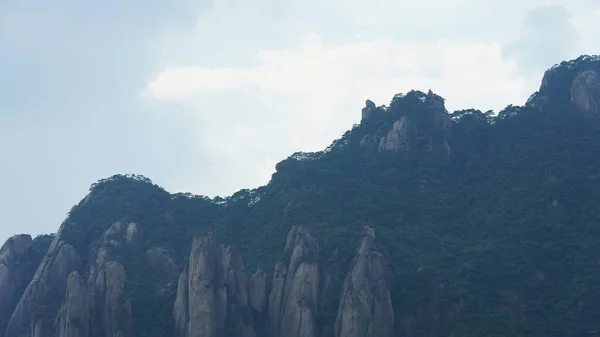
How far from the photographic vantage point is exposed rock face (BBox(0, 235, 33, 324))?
7494 cm

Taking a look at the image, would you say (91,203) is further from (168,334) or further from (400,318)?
(400,318)

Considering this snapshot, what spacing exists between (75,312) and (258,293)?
13095 mm

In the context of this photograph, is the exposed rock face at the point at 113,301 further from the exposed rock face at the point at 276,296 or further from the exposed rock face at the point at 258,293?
the exposed rock face at the point at 276,296

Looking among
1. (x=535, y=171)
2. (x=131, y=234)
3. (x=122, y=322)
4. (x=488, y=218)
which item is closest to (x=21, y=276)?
(x=131, y=234)

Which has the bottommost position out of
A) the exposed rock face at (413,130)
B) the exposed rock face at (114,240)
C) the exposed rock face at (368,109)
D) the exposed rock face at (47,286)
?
the exposed rock face at (47,286)

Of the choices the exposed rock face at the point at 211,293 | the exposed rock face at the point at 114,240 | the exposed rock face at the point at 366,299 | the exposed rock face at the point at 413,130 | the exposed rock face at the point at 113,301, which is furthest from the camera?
the exposed rock face at the point at 413,130

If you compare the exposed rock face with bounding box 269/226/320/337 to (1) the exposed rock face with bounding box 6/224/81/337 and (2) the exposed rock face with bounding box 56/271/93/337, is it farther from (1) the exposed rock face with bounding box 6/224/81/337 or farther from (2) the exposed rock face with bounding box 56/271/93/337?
(1) the exposed rock face with bounding box 6/224/81/337

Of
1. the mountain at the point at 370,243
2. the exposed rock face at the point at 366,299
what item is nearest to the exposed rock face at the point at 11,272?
the mountain at the point at 370,243

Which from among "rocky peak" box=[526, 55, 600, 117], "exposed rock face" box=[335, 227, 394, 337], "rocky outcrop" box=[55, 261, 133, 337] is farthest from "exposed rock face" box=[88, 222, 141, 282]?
"rocky peak" box=[526, 55, 600, 117]

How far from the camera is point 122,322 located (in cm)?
6197

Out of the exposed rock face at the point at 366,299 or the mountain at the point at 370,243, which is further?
the mountain at the point at 370,243

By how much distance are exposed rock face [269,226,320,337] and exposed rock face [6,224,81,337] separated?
18.0 m

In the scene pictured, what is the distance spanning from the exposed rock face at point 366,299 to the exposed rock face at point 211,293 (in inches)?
290

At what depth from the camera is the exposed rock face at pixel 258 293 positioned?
6322cm
